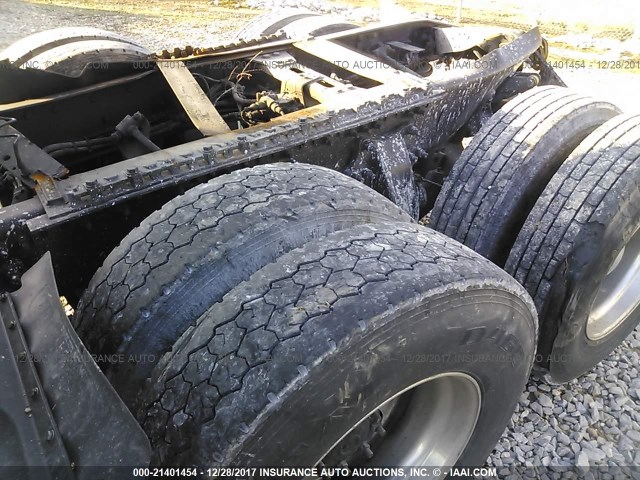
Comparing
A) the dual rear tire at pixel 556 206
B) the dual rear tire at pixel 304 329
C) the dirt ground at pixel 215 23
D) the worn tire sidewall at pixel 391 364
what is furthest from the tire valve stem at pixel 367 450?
the dirt ground at pixel 215 23

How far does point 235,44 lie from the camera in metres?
3.45

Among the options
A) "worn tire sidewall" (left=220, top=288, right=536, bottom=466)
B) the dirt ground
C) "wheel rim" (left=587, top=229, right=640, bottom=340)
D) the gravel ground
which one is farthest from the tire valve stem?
the dirt ground

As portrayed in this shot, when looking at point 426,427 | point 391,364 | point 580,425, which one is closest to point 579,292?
point 580,425

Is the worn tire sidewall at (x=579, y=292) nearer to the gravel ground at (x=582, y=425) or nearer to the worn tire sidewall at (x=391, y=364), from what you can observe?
A: the gravel ground at (x=582, y=425)

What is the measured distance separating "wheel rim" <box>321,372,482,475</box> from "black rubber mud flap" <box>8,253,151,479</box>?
3.01ft

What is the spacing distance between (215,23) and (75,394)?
7979mm

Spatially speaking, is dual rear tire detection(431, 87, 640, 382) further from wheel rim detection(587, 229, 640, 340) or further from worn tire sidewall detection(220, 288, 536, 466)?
worn tire sidewall detection(220, 288, 536, 466)

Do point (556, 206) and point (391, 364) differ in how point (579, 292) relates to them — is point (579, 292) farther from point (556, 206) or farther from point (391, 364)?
point (391, 364)

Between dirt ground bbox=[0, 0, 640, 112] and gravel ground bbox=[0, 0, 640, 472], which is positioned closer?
gravel ground bbox=[0, 0, 640, 472]

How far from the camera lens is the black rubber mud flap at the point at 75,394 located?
52.9 inches

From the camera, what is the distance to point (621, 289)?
3.10m

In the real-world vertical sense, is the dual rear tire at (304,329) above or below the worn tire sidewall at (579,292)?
above

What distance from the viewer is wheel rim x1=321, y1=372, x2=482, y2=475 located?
1.94m

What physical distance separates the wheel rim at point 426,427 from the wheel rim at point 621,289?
4.65ft
